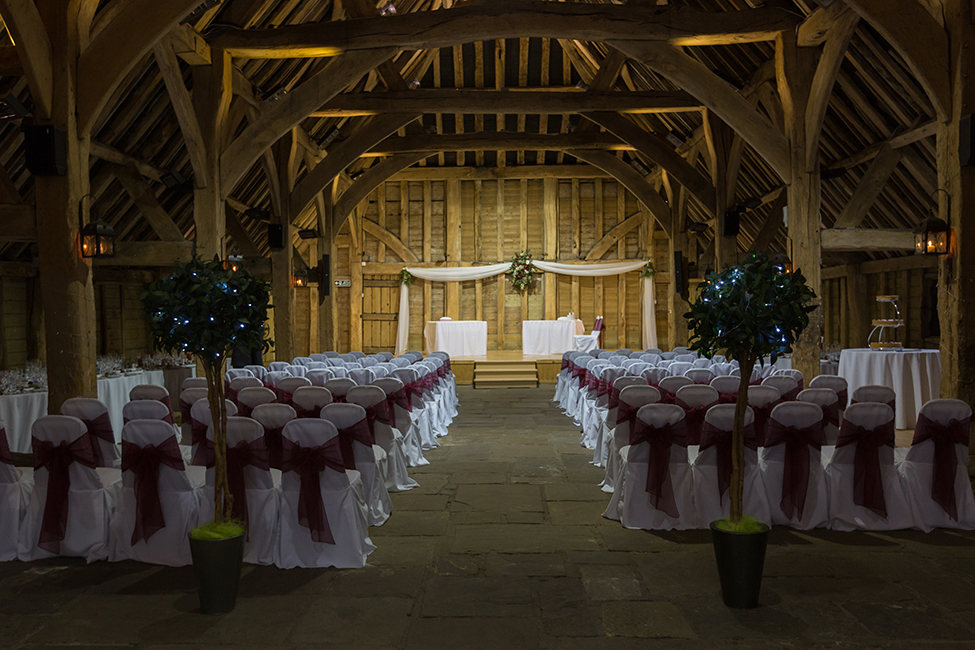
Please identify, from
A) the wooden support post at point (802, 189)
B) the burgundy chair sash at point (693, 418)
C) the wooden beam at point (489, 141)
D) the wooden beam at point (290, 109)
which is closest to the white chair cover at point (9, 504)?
the burgundy chair sash at point (693, 418)

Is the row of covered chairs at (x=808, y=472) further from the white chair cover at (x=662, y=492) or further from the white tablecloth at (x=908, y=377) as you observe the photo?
the white tablecloth at (x=908, y=377)

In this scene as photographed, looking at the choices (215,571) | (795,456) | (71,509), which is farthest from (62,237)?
(795,456)

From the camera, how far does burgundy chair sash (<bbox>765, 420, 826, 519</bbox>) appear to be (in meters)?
4.63

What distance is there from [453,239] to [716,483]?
15.0 metres

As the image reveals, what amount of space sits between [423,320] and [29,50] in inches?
543

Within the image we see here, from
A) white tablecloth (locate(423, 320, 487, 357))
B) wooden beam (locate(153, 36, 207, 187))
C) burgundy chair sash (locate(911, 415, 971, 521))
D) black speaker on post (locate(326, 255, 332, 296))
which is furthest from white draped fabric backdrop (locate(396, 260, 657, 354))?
burgundy chair sash (locate(911, 415, 971, 521))

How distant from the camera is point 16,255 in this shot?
35.2ft

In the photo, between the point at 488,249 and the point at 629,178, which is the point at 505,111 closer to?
the point at 629,178

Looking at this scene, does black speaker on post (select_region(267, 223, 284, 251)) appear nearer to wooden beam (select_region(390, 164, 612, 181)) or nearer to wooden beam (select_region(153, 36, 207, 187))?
wooden beam (select_region(153, 36, 207, 187))

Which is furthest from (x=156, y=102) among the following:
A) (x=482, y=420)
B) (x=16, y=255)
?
(x=482, y=420)

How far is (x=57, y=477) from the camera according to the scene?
425cm

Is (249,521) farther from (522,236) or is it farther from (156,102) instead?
(522,236)

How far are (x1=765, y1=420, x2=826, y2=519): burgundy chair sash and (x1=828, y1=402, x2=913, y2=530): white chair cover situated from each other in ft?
0.66

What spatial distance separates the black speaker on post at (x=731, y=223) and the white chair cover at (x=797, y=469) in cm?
739
